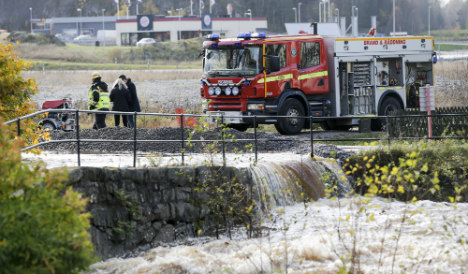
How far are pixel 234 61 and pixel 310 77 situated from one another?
2.46 metres

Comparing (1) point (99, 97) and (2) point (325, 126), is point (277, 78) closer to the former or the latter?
(2) point (325, 126)

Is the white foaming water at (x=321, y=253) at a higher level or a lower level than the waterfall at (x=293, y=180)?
lower

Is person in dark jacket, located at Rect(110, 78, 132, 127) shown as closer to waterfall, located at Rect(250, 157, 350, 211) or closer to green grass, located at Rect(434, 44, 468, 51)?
waterfall, located at Rect(250, 157, 350, 211)

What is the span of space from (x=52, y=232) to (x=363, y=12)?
171 meters

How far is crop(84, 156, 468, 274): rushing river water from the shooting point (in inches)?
478

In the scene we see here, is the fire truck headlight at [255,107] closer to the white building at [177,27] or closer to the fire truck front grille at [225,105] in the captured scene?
the fire truck front grille at [225,105]

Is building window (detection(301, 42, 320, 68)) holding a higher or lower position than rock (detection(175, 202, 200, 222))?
higher

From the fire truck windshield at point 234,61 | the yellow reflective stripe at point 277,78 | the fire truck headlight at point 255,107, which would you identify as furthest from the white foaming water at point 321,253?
the fire truck windshield at point 234,61

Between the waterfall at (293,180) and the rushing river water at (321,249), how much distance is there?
53 mm

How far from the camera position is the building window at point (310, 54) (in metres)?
24.8

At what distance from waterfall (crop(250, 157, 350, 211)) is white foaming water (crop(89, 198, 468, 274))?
3.73 feet

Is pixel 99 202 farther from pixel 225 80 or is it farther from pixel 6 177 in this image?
pixel 225 80

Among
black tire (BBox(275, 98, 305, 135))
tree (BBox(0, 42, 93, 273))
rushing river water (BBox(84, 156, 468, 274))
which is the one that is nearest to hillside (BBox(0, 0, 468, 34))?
black tire (BBox(275, 98, 305, 135))

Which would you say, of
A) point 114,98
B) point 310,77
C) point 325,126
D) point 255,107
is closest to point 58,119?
point 114,98
